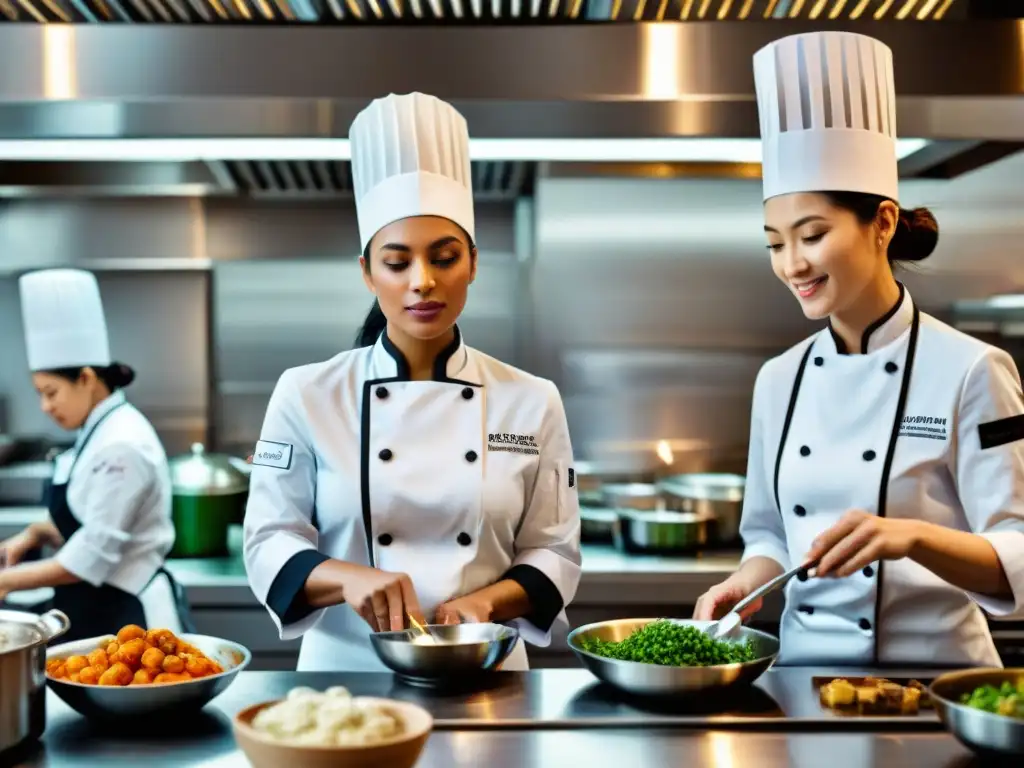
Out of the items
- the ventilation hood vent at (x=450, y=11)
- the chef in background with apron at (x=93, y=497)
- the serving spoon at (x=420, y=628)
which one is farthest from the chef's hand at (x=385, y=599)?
the chef in background with apron at (x=93, y=497)

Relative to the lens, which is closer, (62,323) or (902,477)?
(902,477)

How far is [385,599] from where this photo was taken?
1.71 metres

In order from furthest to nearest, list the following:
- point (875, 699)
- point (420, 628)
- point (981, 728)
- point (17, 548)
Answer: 1. point (17, 548)
2. point (420, 628)
3. point (875, 699)
4. point (981, 728)

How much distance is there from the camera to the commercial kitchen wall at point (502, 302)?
4172 millimetres

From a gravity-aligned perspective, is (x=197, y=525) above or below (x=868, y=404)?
below

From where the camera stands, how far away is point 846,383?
2.01 meters

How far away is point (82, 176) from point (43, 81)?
1596 millimetres

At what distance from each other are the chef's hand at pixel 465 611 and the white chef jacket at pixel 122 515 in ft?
4.89

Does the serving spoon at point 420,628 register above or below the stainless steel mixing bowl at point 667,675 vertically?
above

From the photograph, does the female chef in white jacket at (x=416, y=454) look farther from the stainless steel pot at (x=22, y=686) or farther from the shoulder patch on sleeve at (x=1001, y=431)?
the shoulder patch on sleeve at (x=1001, y=431)

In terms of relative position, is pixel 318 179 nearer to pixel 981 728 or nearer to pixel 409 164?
pixel 409 164

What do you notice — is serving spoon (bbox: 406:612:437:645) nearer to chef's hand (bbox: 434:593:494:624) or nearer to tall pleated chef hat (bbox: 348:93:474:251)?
chef's hand (bbox: 434:593:494:624)

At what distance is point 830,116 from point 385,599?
3.94 ft

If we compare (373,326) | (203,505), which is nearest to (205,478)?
(203,505)
